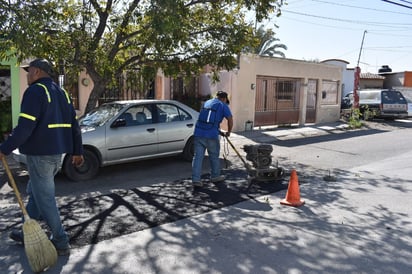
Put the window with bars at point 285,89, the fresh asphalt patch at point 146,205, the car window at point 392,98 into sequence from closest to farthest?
the fresh asphalt patch at point 146,205 → the window with bars at point 285,89 → the car window at point 392,98

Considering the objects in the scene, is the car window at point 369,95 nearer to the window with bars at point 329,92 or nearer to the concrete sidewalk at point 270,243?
the window with bars at point 329,92

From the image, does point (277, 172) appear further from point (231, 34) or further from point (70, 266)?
point (70, 266)

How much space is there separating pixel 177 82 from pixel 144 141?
315 inches

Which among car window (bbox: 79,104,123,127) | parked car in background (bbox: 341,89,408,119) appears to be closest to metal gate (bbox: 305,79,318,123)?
parked car in background (bbox: 341,89,408,119)

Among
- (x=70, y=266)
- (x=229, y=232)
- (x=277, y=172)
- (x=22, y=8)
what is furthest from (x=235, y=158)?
(x=70, y=266)

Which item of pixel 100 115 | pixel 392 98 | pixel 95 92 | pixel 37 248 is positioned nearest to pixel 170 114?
pixel 100 115

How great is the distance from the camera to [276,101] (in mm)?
16656

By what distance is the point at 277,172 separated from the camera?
6.92 metres

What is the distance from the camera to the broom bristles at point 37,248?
3.35 meters

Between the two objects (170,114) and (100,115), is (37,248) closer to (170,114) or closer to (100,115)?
(100,115)

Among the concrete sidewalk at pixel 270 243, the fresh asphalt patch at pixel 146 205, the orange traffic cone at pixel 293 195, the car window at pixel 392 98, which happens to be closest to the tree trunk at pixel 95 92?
the fresh asphalt patch at pixel 146 205

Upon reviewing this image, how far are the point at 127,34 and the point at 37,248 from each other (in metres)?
5.89

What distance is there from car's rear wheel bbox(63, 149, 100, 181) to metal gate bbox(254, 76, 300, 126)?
9740 millimetres

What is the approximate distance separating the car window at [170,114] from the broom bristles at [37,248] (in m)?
4.79
